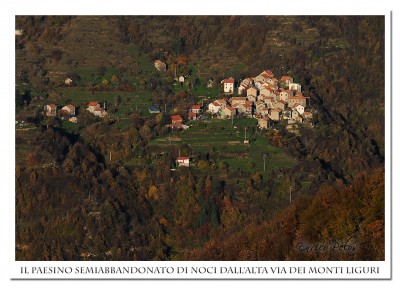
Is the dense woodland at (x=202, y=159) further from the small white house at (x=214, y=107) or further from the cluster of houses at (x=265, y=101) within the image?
the small white house at (x=214, y=107)

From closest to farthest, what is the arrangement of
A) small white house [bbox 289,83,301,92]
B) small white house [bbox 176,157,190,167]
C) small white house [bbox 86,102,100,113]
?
small white house [bbox 176,157,190,167]
small white house [bbox 86,102,100,113]
small white house [bbox 289,83,301,92]

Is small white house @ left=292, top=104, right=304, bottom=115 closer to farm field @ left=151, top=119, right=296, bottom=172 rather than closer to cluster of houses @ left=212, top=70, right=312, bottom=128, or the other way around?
cluster of houses @ left=212, top=70, right=312, bottom=128

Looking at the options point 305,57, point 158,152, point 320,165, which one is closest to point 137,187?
point 158,152

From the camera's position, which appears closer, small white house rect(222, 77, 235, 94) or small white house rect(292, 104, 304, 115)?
small white house rect(292, 104, 304, 115)

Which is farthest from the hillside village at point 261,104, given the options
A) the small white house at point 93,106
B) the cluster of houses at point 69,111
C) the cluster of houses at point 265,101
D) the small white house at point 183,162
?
the small white house at point 93,106

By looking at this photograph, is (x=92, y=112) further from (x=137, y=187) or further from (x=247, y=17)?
(x=247, y=17)

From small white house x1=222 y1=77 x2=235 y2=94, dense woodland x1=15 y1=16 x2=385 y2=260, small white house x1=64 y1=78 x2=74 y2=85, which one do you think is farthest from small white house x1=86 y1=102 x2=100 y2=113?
small white house x1=222 y1=77 x2=235 y2=94
